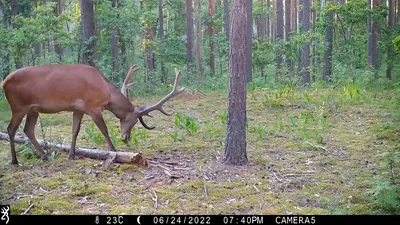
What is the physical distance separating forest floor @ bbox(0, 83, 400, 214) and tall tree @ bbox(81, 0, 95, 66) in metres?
3.88

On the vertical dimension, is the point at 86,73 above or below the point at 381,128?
above

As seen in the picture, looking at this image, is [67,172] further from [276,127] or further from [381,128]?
[381,128]

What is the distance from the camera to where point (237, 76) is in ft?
22.6

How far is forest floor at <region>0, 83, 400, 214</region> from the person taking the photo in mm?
5594

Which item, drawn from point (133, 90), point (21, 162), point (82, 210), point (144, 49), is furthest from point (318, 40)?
point (82, 210)

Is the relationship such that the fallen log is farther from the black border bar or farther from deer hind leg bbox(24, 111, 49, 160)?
the black border bar

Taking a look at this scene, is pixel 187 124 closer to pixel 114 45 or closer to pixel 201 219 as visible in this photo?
pixel 201 219

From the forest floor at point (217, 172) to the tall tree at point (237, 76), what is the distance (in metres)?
0.46

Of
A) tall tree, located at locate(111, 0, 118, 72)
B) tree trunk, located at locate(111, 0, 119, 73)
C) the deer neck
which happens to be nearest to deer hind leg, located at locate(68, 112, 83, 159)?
the deer neck

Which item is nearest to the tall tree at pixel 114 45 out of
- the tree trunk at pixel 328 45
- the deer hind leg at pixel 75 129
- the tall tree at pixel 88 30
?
the tall tree at pixel 88 30

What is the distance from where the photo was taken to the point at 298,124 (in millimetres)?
10539

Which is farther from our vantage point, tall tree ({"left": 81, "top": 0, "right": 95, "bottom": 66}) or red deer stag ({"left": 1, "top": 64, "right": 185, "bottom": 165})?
tall tree ({"left": 81, "top": 0, "right": 95, "bottom": 66})

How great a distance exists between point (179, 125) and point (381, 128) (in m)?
3.93

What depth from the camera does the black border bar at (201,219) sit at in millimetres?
4859
